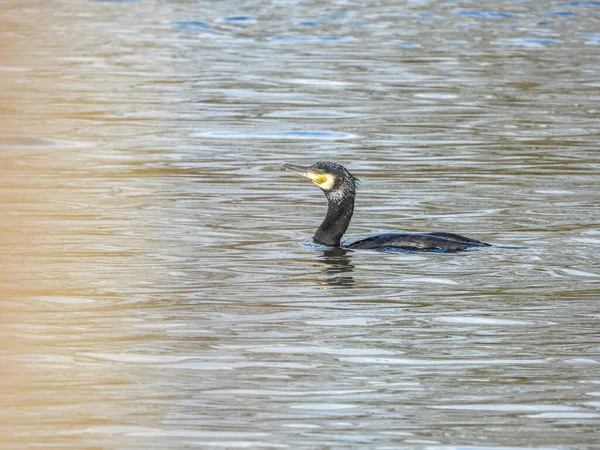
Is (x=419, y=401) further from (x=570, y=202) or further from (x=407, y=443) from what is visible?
(x=570, y=202)

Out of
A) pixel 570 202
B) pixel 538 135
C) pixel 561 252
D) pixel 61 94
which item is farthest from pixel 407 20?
pixel 561 252

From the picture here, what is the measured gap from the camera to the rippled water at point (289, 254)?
7.79 m

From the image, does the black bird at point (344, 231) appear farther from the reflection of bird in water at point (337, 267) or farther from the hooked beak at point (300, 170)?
the reflection of bird in water at point (337, 267)

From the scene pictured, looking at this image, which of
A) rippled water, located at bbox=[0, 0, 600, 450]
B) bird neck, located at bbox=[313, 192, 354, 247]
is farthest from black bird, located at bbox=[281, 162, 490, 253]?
rippled water, located at bbox=[0, 0, 600, 450]

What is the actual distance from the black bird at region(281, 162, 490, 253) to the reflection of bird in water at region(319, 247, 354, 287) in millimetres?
205

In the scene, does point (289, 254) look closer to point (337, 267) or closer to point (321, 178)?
point (337, 267)

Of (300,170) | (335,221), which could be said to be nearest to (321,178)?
(300,170)

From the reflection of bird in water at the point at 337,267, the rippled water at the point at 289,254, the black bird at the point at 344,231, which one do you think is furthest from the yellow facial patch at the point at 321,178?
the reflection of bird in water at the point at 337,267

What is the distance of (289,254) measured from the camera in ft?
42.4

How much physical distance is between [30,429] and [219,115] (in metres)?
15.5

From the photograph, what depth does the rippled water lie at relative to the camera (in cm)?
779

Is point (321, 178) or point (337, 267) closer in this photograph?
point (337, 267)

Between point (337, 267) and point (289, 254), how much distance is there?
2.07 feet

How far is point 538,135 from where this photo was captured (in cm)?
2048
